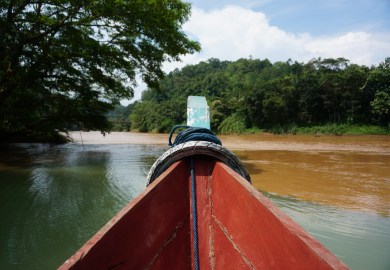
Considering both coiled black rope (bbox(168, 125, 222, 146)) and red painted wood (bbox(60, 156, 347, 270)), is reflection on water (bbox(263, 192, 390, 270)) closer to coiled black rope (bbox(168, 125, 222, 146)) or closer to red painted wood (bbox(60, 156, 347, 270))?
red painted wood (bbox(60, 156, 347, 270))

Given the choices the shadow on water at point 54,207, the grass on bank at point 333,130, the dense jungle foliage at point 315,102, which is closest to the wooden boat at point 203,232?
the shadow on water at point 54,207

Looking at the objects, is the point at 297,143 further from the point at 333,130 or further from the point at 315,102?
the point at 315,102

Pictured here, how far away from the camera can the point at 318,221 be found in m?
3.92

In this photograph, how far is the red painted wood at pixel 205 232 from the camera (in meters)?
1.20

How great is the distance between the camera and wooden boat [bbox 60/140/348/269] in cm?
120

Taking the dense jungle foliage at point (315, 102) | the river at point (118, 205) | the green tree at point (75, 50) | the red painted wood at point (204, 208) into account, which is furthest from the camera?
the dense jungle foliage at point (315, 102)

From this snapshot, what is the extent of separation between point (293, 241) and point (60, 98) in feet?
38.4

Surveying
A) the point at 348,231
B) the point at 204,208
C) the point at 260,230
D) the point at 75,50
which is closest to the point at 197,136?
the point at 204,208

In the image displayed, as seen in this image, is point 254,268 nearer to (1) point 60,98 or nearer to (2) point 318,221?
(2) point 318,221

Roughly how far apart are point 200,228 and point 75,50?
8.43m

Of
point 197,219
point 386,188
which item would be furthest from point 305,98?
point 197,219

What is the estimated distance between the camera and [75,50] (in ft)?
28.7

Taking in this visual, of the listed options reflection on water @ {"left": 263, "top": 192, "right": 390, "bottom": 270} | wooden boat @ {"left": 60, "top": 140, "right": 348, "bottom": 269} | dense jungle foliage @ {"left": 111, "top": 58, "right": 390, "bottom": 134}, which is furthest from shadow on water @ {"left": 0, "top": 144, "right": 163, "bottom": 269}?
dense jungle foliage @ {"left": 111, "top": 58, "right": 390, "bottom": 134}

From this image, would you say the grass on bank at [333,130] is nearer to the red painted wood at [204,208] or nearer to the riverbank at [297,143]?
the riverbank at [297,143]
